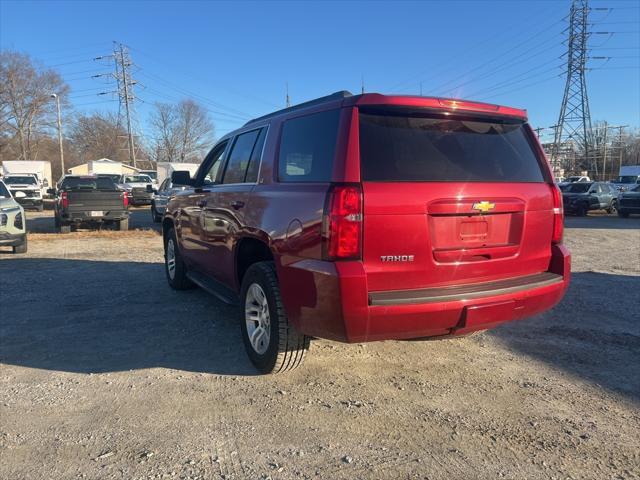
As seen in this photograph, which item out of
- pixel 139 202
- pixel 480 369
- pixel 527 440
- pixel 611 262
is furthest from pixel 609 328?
pixel 139 202

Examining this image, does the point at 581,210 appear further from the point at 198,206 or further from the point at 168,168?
the point at 168,168

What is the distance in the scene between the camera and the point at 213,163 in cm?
541

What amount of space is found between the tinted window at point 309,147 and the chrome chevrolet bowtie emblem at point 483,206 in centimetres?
99

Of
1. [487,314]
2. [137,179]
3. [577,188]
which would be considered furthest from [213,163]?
[137,179]

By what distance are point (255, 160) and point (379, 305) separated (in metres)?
1.87

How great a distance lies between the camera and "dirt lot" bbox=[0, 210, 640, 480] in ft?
8.94

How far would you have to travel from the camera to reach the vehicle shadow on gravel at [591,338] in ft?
12.8

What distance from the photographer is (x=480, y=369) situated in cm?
404

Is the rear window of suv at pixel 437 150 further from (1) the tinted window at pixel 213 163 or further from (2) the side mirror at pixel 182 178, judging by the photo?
(2) the side mirror at pixel 182 178

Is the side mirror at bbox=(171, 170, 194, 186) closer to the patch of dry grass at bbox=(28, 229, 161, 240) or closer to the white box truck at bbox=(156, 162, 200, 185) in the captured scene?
the patch of dry grass at bbox=(28, 229, 161, 240)

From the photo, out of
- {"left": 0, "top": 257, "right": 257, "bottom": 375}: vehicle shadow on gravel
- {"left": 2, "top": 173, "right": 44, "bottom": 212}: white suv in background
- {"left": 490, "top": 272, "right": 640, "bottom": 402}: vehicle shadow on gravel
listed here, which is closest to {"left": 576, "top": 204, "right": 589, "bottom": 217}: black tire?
{"left": 490, "top": 272, "right": 640, "bottom": 402}: vehicle shadow on gravel

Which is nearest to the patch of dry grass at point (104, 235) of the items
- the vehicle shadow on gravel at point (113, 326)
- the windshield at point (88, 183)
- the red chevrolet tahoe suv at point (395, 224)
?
the windshield at point (88, 183)

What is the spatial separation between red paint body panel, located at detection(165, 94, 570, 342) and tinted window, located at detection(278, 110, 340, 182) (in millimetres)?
68

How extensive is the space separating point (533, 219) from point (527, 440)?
151cm
